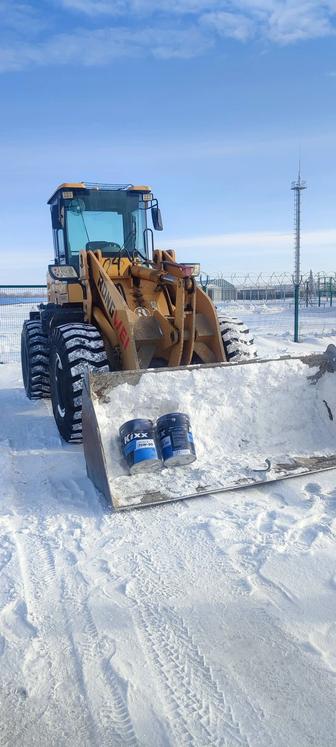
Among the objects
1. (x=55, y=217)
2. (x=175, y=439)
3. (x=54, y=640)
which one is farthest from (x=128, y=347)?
(x=54, y=640)

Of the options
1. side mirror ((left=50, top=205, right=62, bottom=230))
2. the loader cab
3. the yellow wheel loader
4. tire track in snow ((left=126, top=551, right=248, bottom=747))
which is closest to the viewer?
tire track in snow ((left=126, top=551, right=248, bottom=747))

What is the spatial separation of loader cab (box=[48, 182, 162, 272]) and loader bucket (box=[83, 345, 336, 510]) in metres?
2.72

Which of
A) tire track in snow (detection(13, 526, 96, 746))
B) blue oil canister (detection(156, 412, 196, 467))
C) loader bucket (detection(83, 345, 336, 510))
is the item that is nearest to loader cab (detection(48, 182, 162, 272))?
loader bucket (detection(83, 345, 336, 510))

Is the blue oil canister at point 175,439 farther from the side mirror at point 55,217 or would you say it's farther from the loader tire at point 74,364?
the side mirror at point 55,217

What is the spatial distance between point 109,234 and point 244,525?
192 inches

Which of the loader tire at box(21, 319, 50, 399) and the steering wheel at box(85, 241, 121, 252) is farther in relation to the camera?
the loader tire at box(21, 319, 50, 399)

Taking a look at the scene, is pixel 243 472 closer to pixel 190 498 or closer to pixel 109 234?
pixel 190 498

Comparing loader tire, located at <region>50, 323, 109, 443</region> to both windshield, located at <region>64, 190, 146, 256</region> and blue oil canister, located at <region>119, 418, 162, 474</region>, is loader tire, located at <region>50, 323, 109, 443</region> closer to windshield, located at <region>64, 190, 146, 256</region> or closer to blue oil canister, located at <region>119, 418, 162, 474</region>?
blue oil canister, located at <region>119, 418, 162, 474</region>

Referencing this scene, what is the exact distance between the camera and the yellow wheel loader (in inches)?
188

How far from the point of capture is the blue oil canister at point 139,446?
4.62 meters

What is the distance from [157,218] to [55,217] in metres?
1.60

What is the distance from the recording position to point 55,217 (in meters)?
8.12

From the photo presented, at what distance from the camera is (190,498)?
4.48 metres

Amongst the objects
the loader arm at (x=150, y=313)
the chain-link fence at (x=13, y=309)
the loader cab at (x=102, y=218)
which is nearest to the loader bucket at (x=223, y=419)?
the loader arm at (x=150, y=313)
